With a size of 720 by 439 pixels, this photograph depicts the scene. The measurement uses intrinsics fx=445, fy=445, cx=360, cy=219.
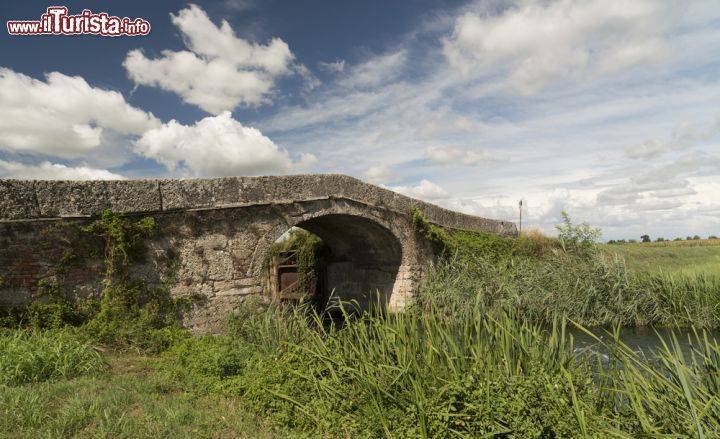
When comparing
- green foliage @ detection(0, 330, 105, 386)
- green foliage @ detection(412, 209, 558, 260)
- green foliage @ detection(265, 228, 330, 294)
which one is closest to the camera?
green foliage @ detection(0, 330, 105, 386)

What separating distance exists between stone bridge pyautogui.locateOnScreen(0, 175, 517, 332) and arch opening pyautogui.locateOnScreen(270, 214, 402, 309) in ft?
0.69

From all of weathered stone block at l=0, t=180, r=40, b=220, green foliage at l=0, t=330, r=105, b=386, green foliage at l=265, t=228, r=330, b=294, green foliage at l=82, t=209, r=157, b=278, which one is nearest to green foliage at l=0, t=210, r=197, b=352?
green foliage at l=82, t=209, r=157, b=278

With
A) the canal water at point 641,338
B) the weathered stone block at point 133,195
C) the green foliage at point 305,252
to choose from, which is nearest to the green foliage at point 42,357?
the weathered stone block at point 133,195

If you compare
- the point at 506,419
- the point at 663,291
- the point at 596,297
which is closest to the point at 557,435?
the point at 506,419

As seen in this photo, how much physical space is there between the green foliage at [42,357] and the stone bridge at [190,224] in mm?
962

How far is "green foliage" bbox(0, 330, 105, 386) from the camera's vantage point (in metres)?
4.49

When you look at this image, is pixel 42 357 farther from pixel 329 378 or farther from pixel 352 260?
pixel 352 260

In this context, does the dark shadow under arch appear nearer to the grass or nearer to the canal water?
the canal water

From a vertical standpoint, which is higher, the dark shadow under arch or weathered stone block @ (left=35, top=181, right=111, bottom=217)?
weathered stone block @ (left=35, top=181, right=111, bottom=217)

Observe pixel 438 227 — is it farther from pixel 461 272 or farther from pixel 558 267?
pixel 558 267

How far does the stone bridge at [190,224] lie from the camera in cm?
611

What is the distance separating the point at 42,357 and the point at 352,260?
8348 millimetres

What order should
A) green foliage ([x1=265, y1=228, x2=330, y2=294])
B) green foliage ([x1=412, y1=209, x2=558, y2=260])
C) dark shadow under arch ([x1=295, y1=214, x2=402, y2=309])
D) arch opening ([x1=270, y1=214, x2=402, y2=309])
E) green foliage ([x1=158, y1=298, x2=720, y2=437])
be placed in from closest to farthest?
green foliage ([x1=158, y1=298, x2=720, y2=437]), dark shadow under arch ([x1=295, y1=214, x2=402, y2=309]), arch opening ([x1=270, y1=214, x2=402, y2=309]), green foliage ([x1=412, y1=209, x2=558, y2=260]), green foliage ([x1=265, y1=228, x2=330, y2=294])

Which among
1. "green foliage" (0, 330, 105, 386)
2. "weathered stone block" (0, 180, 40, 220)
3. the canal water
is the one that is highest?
"weathered stone block" (0, 180, 40, 220)
